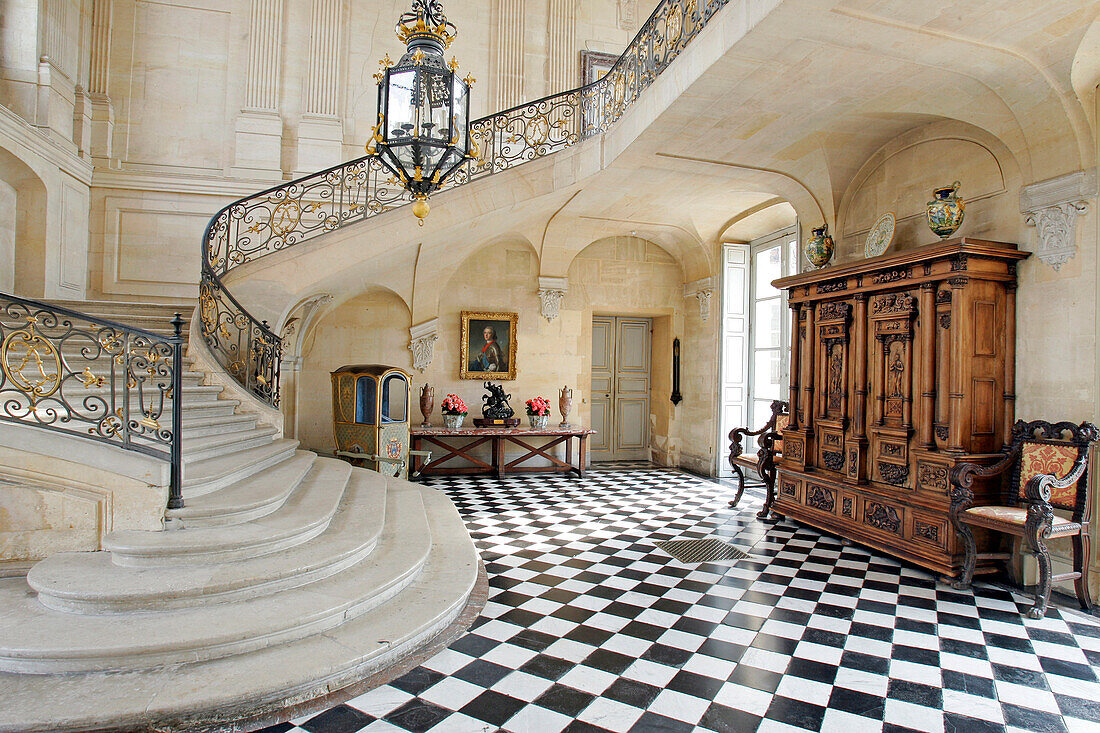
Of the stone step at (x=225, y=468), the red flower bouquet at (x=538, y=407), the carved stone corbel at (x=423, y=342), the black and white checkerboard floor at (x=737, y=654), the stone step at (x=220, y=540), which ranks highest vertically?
the carved stone corbel at (x=423, y=342)

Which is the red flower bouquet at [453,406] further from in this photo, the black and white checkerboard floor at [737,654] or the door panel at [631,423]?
the black and white checkerboard floor at [737,654]

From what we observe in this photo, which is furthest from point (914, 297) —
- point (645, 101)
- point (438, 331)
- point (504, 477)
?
point (438, 331)

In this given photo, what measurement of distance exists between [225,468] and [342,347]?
429 centimetres

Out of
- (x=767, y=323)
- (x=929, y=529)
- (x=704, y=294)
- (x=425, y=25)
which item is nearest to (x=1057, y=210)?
(x=929, y=529)

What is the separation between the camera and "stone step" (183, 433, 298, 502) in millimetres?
3557

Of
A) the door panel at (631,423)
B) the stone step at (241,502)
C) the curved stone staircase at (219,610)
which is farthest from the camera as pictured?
the door panel at (631,423)

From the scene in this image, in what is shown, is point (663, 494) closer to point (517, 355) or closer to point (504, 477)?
point (504, 477)

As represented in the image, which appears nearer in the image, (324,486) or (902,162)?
(324,486)

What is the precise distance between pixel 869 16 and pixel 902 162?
2397 mm

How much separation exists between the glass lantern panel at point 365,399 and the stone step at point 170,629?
357cm

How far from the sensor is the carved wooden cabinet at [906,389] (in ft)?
13.9

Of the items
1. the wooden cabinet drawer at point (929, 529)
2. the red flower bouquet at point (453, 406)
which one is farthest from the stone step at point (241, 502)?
the wooden cabinet drawer at point (929, 529)

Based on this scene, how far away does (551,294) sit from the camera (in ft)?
28.8

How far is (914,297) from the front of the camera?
457cm
